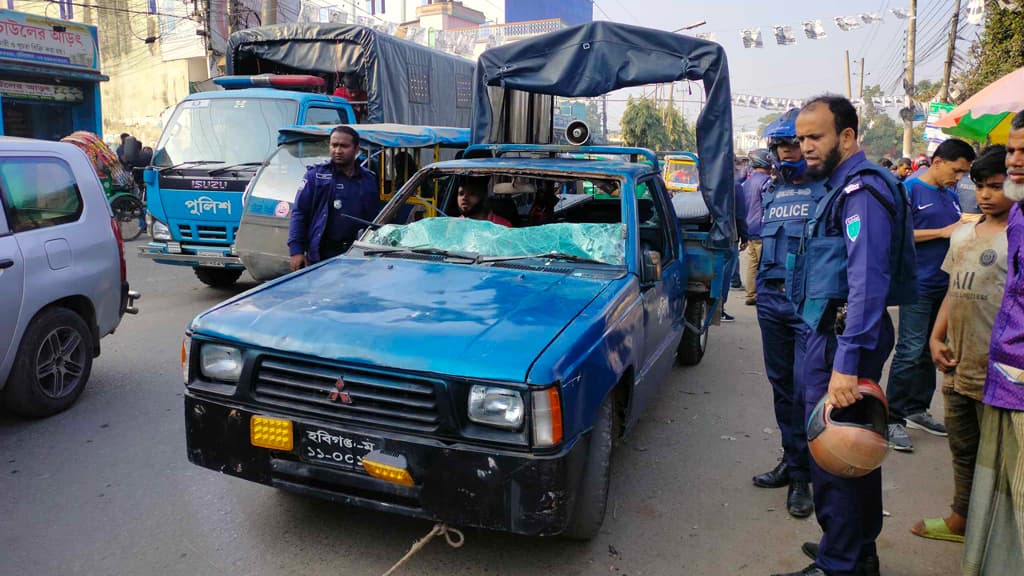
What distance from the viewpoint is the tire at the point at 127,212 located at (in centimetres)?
1338

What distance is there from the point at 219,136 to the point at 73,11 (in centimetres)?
2423

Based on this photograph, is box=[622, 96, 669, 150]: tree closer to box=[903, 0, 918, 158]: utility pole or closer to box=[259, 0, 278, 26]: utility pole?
box=[903, 0, 918, 158]: utility pole

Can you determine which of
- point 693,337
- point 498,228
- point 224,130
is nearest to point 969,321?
point 498,228

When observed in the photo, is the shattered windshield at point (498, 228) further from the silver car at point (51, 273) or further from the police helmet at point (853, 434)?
the silver car at point (51, 273)

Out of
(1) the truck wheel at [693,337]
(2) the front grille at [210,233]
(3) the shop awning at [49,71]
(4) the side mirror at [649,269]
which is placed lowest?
(1) the truck wheel at [693,337]

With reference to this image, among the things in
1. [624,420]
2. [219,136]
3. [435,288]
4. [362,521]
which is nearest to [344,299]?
[435,288]

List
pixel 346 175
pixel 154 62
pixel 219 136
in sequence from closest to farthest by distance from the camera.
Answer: pixel 346 175, pixel 219 136, pixel 154 62

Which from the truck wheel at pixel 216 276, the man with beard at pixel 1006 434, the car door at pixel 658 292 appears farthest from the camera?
the truck wheel at pixel 216 276

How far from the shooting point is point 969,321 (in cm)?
326

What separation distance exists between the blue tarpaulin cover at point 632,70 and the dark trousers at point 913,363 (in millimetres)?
1374

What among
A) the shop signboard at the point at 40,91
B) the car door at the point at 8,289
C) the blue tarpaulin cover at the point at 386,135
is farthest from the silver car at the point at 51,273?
the shop signboard at the point at 40,91

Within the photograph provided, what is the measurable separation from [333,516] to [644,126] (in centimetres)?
4715

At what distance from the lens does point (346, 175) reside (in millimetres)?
5488

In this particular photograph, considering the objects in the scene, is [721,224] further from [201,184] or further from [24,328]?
[201,184]
